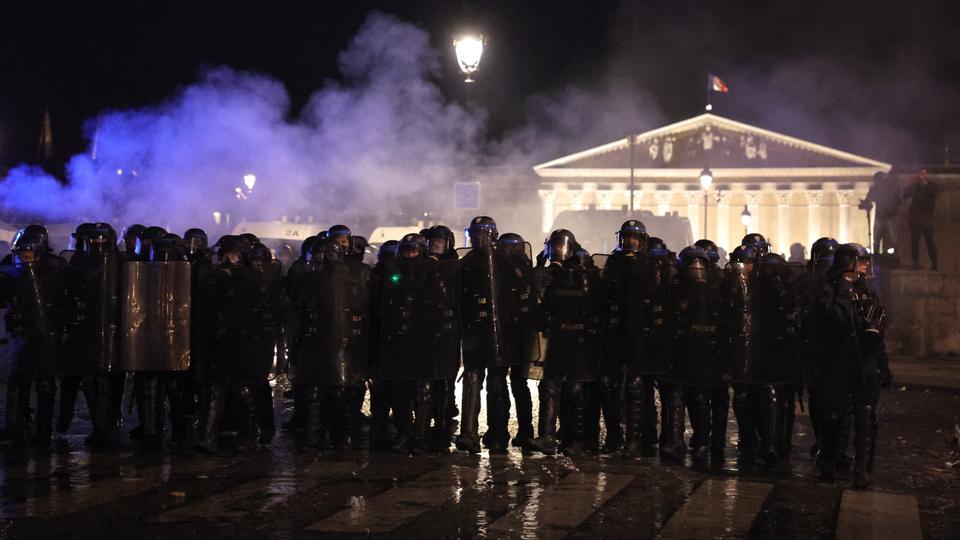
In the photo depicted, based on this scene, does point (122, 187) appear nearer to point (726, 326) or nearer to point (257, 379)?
point (257, 379)

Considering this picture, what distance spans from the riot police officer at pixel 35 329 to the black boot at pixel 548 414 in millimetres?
3831

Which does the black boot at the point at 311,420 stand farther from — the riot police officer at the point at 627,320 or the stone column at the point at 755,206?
the stone column at the point at 755,206

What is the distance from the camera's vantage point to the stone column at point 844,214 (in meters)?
78.3

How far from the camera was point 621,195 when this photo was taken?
264ft

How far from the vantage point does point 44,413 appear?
9.17 m

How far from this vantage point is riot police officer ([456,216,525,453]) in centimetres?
898

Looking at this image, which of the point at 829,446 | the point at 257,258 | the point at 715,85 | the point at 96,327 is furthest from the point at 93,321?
the point at 715,85

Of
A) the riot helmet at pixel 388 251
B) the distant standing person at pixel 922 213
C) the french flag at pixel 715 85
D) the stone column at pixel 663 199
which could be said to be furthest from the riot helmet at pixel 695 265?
the stone column at pixel 663 199

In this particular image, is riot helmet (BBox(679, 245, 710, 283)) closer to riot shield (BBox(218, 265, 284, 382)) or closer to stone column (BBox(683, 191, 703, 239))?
riot shield (BBox(218, 265, 284, 382))

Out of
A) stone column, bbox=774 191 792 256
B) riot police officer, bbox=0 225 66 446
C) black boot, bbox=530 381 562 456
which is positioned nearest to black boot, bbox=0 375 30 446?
riot police officer, bbox=0 225 66 446

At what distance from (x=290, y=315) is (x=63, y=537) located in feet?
11.1

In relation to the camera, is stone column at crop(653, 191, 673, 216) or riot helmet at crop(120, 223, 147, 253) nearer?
riot helmet at crop(120, 223, 147, 253)

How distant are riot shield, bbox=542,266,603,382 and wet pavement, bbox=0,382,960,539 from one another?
2.31 ft

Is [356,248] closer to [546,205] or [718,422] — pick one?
[718,422]
